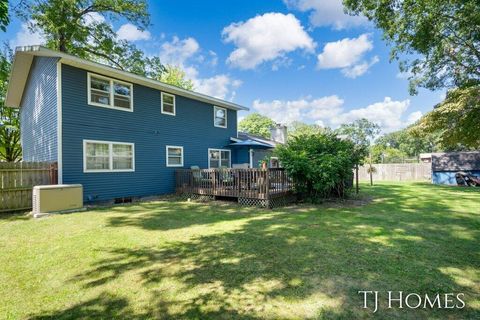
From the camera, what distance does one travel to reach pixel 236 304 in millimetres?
2557

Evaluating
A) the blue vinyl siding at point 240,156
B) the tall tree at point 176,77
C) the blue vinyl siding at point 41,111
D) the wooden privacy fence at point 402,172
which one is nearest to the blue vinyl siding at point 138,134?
the blue vinyl siding at point 41,111

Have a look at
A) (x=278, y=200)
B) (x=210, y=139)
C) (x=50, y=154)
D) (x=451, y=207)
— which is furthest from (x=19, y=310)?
(x=210, y=139)

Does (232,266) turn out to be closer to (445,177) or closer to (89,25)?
(89,25)

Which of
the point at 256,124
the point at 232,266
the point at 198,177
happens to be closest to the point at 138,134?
the point at 198,177

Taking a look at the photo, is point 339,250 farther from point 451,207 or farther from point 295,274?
point 451,207

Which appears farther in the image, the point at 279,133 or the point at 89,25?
the point at 279,133

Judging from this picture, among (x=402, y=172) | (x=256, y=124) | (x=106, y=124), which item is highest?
(x=256, y=124)

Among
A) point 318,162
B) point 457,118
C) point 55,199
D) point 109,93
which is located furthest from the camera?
point 457,118

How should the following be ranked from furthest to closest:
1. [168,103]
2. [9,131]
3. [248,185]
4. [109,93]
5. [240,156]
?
[9,131] → [240,156] → [168,103] → [109,93] → [248,185]

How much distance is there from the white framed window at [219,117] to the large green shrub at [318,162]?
624 cm

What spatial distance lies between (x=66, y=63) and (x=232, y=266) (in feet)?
31.0

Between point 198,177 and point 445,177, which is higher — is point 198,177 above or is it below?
above

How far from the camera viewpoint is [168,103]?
12297 millimetres

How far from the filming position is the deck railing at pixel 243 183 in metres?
8.52
